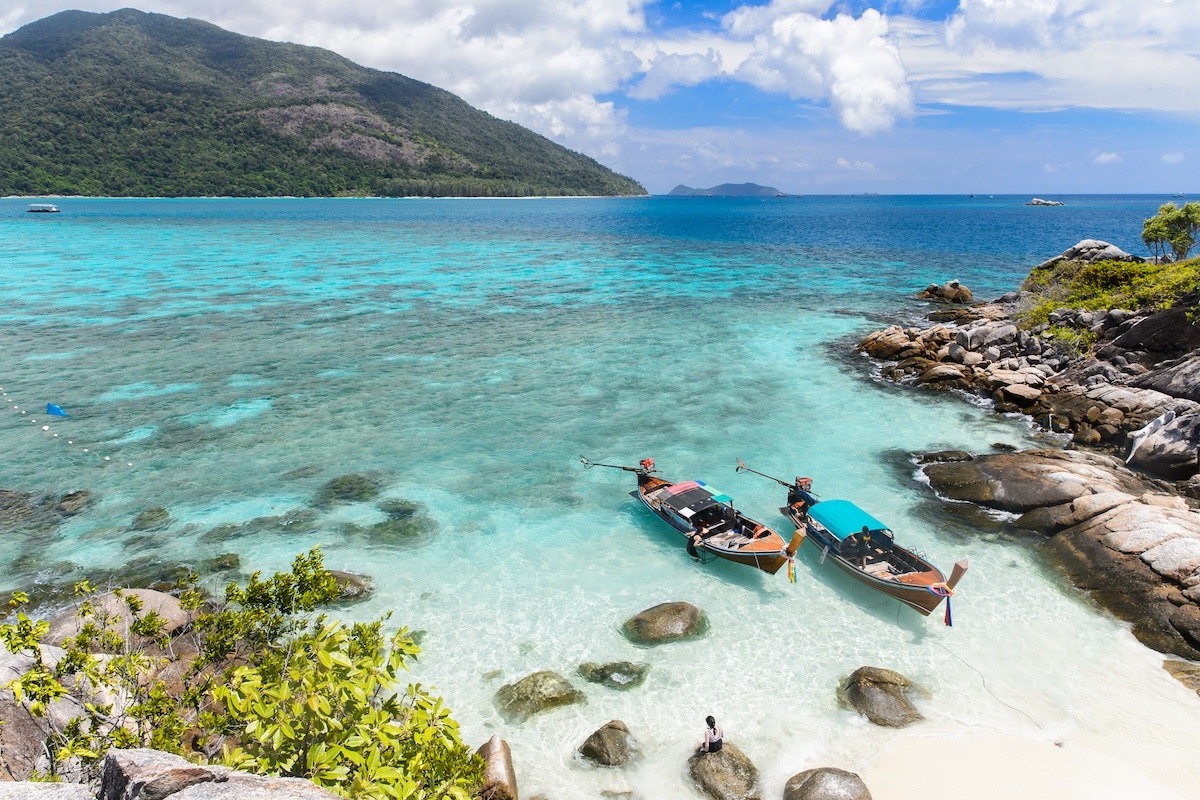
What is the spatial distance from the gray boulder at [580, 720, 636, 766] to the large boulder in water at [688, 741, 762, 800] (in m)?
1.48

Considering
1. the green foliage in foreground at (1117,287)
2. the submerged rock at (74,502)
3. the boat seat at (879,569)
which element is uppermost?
the green foliage in foreground at (1117,287)

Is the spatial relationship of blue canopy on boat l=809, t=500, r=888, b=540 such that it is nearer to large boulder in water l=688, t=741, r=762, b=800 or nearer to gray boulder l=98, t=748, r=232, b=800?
large boulder in water l=688, t=741, r=762, b=800

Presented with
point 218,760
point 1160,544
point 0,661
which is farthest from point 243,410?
point 1160,544

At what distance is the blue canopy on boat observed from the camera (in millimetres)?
21161

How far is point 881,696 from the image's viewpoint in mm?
16234

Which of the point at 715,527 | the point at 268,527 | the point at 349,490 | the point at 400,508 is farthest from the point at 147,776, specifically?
the point at 349,490

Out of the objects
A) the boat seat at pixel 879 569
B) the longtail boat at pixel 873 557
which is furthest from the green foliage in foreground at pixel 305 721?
the boat seat at pixel 879 569

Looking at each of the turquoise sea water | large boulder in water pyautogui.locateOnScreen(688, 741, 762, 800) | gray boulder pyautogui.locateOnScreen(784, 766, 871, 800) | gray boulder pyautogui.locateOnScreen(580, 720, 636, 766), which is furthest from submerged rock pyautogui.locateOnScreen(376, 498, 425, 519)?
gray boulder pyautogui.locateOnScreen(784, 766, 871, 800)

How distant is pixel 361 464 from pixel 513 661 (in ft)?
45.8

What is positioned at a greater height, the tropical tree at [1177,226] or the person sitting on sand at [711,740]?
the tropical tree at [1177,226]

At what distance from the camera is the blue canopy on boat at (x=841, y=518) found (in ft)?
69.4

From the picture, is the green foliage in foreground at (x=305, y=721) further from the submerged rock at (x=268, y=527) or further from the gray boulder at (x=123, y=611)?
the submerged rock at (x=268, y=527)

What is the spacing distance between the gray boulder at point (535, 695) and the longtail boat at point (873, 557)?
28.6 feet

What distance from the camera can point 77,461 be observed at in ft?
92.1
